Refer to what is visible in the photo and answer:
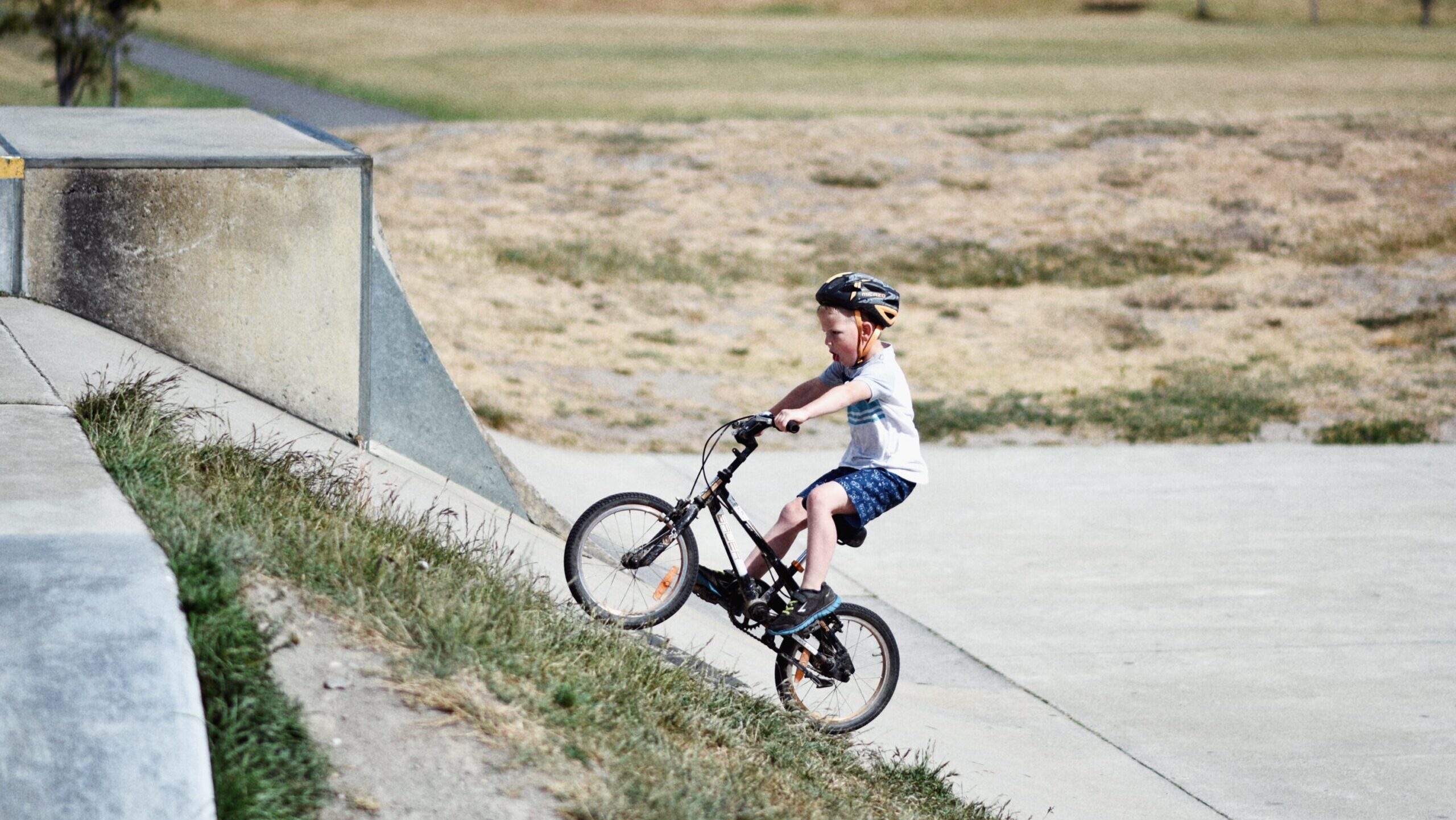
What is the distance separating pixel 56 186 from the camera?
774 cm

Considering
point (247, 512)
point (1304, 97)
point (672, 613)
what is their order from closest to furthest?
1. point (247, 512)
2. point (672, 613)
3. point (1304, 97)

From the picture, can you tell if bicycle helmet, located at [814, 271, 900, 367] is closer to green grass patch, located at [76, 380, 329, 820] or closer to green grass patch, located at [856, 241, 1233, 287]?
green grass patch, located at [76, 380, 329, 820]

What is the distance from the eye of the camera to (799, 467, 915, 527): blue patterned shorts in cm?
598

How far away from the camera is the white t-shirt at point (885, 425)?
6.02m

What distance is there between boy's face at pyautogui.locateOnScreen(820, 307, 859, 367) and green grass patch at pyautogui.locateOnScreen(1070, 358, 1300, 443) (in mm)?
8249

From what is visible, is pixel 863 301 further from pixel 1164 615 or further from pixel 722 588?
pixel 1164 615

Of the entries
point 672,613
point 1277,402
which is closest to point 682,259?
point 1277,402

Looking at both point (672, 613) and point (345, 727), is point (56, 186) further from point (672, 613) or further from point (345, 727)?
point (345, 727)

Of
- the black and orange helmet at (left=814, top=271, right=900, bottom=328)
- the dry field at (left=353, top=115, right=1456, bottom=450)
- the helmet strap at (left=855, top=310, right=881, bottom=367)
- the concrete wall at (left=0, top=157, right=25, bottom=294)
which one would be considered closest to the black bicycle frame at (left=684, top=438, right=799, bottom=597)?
the helmet strap at (left=855, top=310, right=881, bottom=367)

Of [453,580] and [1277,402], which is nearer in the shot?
[453,580]

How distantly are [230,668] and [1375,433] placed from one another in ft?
40.0

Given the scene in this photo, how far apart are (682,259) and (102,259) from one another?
45.4ft

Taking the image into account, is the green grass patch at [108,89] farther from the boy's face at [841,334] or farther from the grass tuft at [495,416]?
the boy's face at [841,334]

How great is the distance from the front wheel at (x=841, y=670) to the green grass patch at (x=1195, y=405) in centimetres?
799
